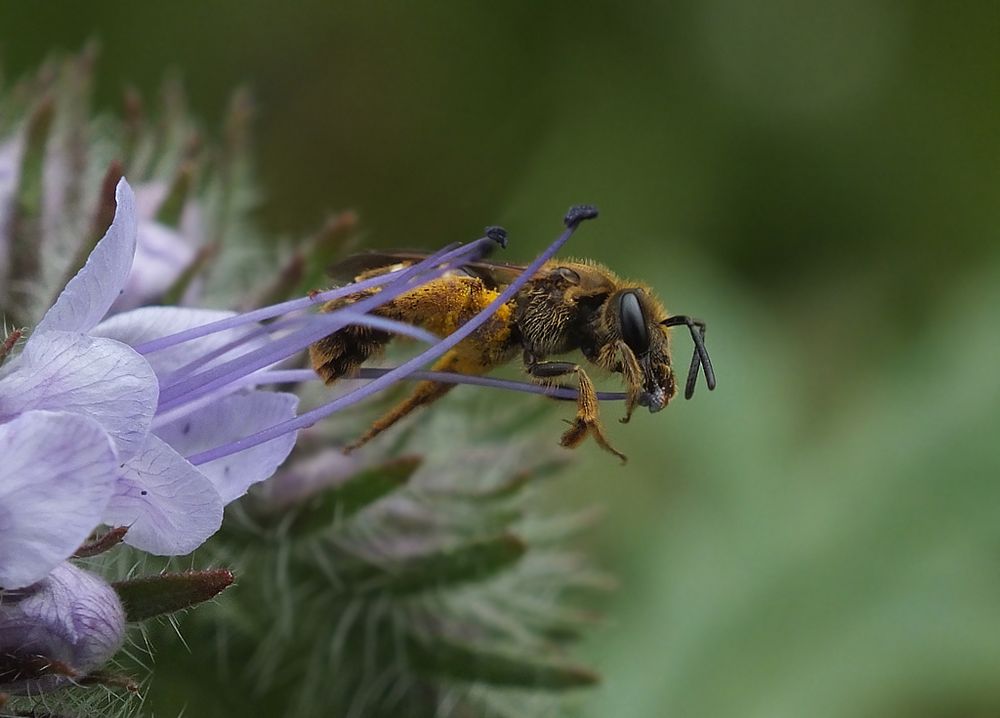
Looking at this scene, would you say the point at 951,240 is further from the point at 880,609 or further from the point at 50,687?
the point at 50,687

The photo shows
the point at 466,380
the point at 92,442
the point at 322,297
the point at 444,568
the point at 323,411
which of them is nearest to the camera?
the point at 92,442

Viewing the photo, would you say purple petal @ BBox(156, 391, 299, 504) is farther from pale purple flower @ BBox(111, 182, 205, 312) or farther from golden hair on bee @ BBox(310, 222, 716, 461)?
pale purple flower @ BBox(111, 182, 205, 312)

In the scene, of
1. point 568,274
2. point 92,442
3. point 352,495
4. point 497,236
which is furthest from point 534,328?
point 92,442

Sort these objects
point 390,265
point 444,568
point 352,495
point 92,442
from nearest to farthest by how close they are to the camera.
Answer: point 92,442 → point 390,265 → point 352,495 → point 444,568

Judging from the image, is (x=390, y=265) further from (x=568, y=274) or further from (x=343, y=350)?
(x=568, y=274)

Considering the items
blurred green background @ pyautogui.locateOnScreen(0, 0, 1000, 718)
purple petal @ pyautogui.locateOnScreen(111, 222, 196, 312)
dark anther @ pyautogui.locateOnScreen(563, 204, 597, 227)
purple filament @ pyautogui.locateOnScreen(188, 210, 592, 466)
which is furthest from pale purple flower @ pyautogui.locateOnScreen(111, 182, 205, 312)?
blurred green background @ pyautogui.locateOnScreen(0, 0, 1000, 718)
